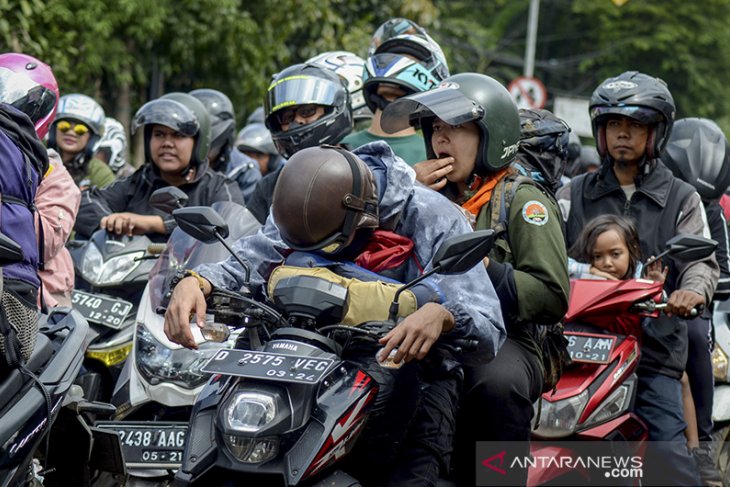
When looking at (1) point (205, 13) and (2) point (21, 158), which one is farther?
(1) point (205, 13)

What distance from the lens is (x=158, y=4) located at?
1360cm

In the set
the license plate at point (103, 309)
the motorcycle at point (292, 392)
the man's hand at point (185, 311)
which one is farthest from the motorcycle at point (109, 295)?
the motorcycle at point (292, 392)

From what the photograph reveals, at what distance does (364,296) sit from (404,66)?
313 cm

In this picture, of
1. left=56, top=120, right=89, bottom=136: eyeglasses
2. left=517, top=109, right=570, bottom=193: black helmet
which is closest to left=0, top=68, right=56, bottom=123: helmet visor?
left=517, top=109, right=570, bottom=193: black helmet

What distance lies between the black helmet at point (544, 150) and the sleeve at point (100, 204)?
9.42ft

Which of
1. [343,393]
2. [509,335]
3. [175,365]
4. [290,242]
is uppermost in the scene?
[290,242]

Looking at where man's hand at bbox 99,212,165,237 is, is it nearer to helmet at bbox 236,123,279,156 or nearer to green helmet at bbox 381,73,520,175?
green helmet at bbox 381,73,520,175

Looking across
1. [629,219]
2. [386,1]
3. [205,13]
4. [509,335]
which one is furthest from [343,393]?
[386,1]

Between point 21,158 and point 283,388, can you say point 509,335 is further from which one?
point 21,158

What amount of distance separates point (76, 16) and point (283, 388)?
394 inches

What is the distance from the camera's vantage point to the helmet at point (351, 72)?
7891mm

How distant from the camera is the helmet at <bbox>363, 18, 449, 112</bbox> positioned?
22.3 ft

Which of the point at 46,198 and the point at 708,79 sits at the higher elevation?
the point at 46,198

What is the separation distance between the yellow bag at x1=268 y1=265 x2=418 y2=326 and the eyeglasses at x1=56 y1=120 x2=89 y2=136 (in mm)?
5325
